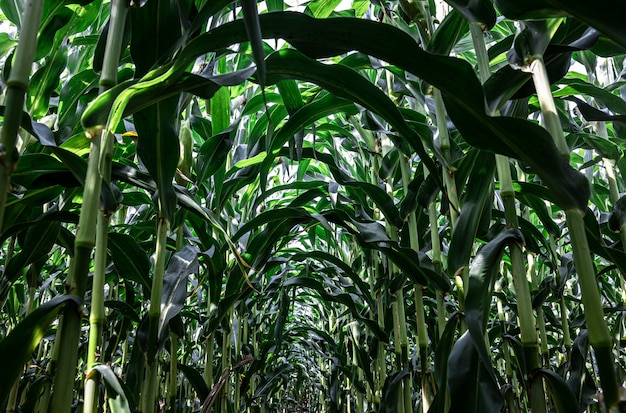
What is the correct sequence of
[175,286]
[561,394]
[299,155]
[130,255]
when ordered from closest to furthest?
1. [561,394]
2. [175,286]
3. [130,255]
4. [299,155]

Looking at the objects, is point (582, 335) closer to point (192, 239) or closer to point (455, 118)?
point (455, 118)

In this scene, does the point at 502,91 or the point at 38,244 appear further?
the point at 38,244

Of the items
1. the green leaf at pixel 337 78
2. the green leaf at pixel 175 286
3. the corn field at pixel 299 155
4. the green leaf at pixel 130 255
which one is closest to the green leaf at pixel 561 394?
the corn field at pixel 299 155

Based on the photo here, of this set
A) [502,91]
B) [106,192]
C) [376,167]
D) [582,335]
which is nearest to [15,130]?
[106,192]

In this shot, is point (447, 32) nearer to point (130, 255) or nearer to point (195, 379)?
point (130, 255)

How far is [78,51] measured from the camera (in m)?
2.04

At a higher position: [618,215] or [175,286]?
[618,215]

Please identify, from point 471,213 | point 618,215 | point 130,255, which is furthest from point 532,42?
point 130,255

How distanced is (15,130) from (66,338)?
34 cm

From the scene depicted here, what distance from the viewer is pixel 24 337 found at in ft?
2.54

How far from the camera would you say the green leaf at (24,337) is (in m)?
0.75

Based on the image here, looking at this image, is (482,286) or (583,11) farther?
(482,286)

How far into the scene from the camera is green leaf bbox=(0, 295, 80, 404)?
29.4 inches

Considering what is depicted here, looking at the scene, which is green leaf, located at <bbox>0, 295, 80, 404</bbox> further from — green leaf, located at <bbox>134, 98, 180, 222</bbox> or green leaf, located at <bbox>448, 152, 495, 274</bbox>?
green leaf, located at <bbox>448, 152, 495, 274</bbox>
